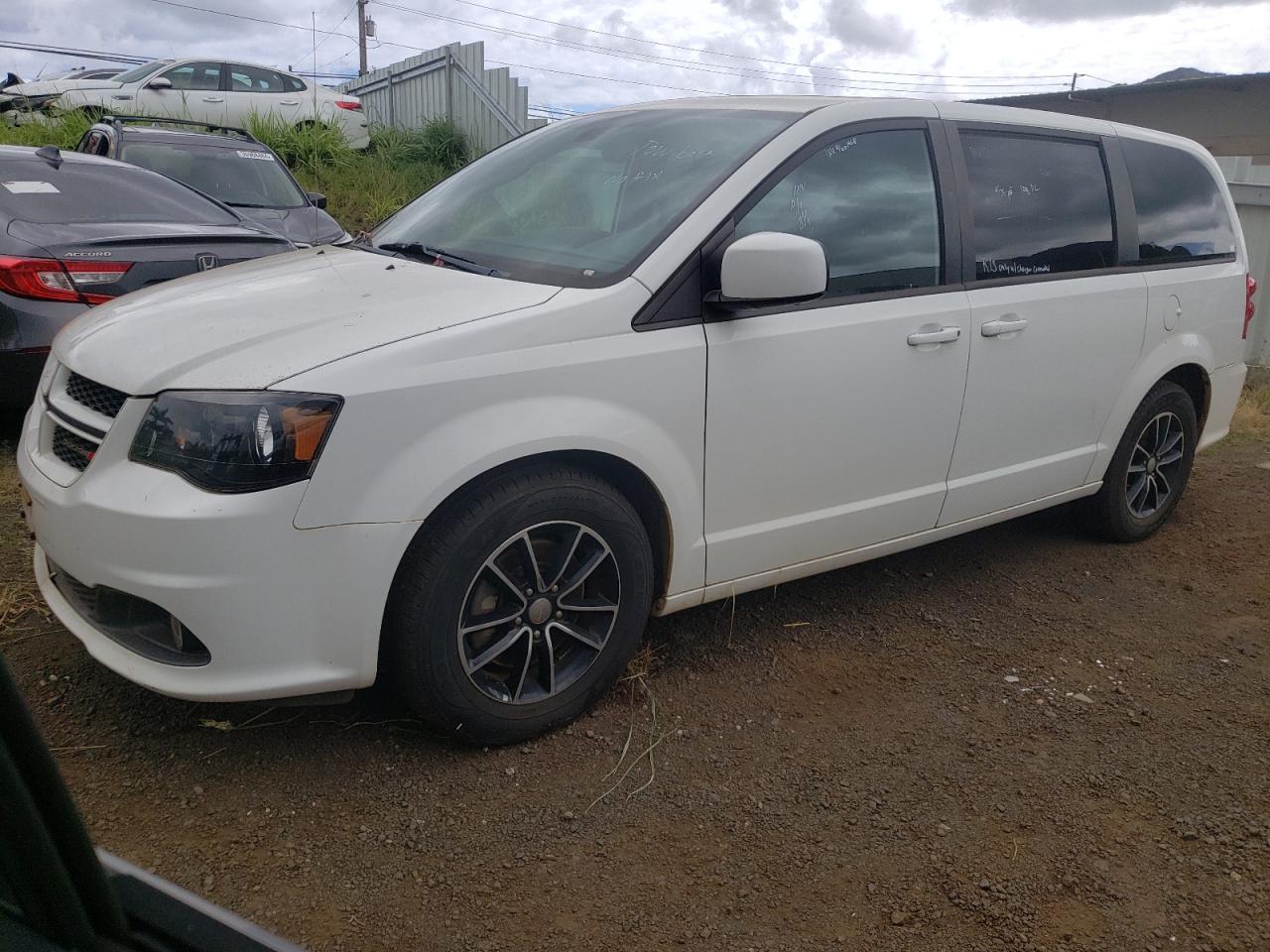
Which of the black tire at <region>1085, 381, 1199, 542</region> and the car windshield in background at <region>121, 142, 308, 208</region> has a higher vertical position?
the car windshield in background at <region>121, 142, 308, 208</region>

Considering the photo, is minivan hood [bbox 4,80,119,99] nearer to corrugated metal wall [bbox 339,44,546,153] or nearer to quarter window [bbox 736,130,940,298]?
corrugated metal wall [bbox 339,44,546,153]

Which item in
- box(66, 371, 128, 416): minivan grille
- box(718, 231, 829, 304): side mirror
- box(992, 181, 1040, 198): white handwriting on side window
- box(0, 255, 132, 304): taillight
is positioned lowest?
box(0, 255, 132, 304): taillight

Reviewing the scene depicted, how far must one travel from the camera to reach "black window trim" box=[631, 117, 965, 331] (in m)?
2.97

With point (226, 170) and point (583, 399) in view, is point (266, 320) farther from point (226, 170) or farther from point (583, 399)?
point (226, 170)

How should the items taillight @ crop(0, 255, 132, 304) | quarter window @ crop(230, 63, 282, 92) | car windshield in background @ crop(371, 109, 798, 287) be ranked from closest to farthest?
car windshield in background @ crop(371, 109, 798, 287)
taillight @ crop(0, 255, 132, 304)
quarter window @ crop(230, 63, 282, 92)

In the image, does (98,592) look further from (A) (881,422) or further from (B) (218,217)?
(B) (218,217)

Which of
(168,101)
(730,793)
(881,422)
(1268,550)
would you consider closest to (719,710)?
(730,793)

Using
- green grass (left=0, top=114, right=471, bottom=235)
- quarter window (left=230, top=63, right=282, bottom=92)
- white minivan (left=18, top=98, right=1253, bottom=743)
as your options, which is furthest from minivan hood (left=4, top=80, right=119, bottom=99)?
white minivan (left=18, top=98, right=1253, bottom=743)

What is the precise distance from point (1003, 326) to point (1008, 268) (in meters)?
0.26

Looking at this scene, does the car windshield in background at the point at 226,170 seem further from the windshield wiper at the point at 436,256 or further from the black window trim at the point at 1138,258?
the black window trim at the point at 1138,258

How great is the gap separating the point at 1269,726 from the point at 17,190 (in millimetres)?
5681

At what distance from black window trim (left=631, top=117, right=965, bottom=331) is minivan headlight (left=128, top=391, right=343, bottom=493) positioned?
0.94 m

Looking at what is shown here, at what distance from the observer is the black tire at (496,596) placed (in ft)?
8.63

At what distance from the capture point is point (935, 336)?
3.53 meters
